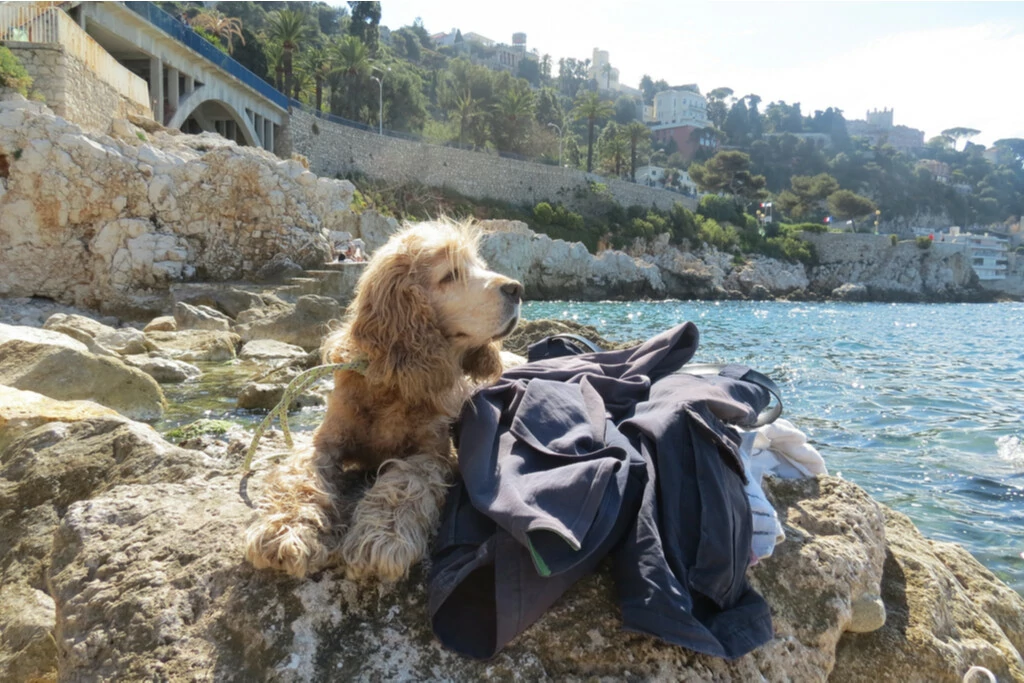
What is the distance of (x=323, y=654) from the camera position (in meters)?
1.82

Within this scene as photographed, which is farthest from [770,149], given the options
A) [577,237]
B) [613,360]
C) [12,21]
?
[613,360]

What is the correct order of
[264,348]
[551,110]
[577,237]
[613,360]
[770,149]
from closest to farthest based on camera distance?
1. [613,360]
2. [264,348]
3. [577,237]
4. [551,110]
5. [770,149]

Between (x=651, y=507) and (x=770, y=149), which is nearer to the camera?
(x=651, y=507)

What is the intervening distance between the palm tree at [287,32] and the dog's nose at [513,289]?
4910 cm

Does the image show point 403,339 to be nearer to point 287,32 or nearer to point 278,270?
point 278,270

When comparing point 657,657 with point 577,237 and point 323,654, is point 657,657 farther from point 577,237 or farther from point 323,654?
point 577,237

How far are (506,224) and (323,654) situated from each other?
1871 inches

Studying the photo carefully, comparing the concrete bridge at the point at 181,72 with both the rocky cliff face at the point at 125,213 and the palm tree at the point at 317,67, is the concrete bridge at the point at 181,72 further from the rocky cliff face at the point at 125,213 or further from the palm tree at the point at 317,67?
the palm tree at the point at 317,67

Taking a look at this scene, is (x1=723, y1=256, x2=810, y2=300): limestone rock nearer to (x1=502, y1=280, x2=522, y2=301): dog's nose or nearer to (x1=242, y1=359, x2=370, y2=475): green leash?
(x1=502, y1=280, x2=522, y2=301): dog's nose

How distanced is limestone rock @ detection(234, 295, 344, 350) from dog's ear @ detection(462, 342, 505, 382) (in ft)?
38.3

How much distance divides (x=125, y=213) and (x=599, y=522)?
1949cm

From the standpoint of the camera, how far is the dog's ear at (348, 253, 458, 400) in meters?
2.49

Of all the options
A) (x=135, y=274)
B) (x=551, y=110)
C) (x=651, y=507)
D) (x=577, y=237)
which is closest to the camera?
(x=651, y=507)

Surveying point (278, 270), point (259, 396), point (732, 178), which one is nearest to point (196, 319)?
point (278, 270)
